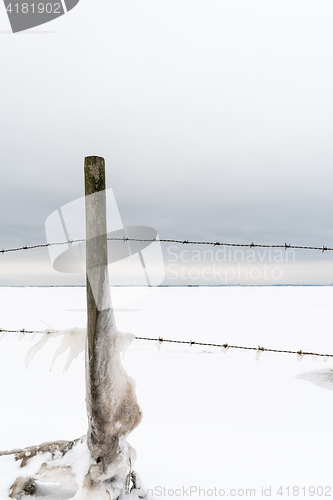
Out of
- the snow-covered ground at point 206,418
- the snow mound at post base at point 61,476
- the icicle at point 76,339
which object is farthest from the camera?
the snow-covered ground at point 206,418

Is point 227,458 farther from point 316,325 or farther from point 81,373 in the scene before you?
point 316,325

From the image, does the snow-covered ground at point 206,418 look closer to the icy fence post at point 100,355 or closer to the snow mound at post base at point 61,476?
the snow mound at post base at point 61,476

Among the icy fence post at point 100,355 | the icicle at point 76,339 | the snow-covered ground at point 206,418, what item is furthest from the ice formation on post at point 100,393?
the snow-covered ground at point 206,418

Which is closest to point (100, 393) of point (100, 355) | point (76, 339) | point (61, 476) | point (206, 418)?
point (100, 355)

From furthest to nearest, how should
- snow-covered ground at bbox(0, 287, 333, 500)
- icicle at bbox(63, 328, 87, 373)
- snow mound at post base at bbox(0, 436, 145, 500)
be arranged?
snow-covered ground at bbox(0, 287, 333, 500)
icicle at bbox(63, 328, 87, 373)
snow mound at post base at bbox(0, 436, 145, 500)

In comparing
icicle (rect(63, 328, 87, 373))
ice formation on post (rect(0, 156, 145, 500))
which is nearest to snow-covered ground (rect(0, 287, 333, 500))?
ice formation on post (rect(0, 156, 145, 500))

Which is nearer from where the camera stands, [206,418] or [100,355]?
[100,355]

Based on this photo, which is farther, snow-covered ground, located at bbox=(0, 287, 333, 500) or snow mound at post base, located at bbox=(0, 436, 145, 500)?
snow-covered ground, located at bbox=(0, 287, 333, 500)

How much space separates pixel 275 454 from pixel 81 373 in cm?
547

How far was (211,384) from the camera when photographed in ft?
23.5

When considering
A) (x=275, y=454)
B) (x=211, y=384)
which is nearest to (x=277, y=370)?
(x=211, y=384)

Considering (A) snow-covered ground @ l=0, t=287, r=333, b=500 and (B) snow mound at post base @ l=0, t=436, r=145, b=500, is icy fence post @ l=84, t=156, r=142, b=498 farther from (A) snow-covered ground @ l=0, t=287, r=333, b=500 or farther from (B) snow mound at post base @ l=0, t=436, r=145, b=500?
(A) snow-covered ground @ l=0, t=287, r=333, b=500

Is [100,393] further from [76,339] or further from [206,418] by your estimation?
[206,418]

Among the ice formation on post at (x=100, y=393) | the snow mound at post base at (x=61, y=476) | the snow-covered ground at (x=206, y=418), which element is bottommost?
the snow-covered ground at (x=206, y=418)
